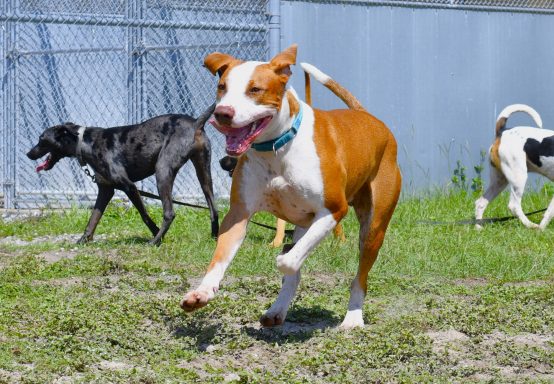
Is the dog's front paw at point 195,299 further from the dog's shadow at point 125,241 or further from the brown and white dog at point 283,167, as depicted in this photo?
the dog's shadow at point 125,241

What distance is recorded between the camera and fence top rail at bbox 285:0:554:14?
11.5m

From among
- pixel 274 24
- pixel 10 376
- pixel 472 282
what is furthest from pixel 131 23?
pixel 10 376

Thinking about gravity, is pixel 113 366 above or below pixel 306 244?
below

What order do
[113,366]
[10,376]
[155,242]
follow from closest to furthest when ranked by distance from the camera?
[10,376], [113,366], [155,242]

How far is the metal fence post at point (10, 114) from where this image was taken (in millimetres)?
11305

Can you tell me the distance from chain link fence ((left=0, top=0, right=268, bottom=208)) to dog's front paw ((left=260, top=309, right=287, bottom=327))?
19.7ft

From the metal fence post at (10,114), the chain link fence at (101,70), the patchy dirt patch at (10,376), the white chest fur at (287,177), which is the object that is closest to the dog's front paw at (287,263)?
the white chest fur at (287,177)

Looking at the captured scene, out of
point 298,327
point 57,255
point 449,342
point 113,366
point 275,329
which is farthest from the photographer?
point 57,255

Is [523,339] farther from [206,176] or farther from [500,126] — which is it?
[500,126]

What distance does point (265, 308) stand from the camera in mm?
5773

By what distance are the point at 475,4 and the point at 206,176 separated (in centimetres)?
466

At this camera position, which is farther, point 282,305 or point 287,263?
point 282,305

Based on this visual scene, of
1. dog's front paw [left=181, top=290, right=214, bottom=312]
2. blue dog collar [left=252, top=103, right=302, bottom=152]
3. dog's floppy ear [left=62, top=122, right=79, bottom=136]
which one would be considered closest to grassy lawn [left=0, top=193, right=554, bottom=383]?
dog's front paw [left=181, top=290, right=214, bottom=312]

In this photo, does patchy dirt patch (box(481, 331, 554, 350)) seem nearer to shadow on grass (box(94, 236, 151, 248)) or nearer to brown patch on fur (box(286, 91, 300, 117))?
brown patch on fur (box(286, 91, 300, 117))
